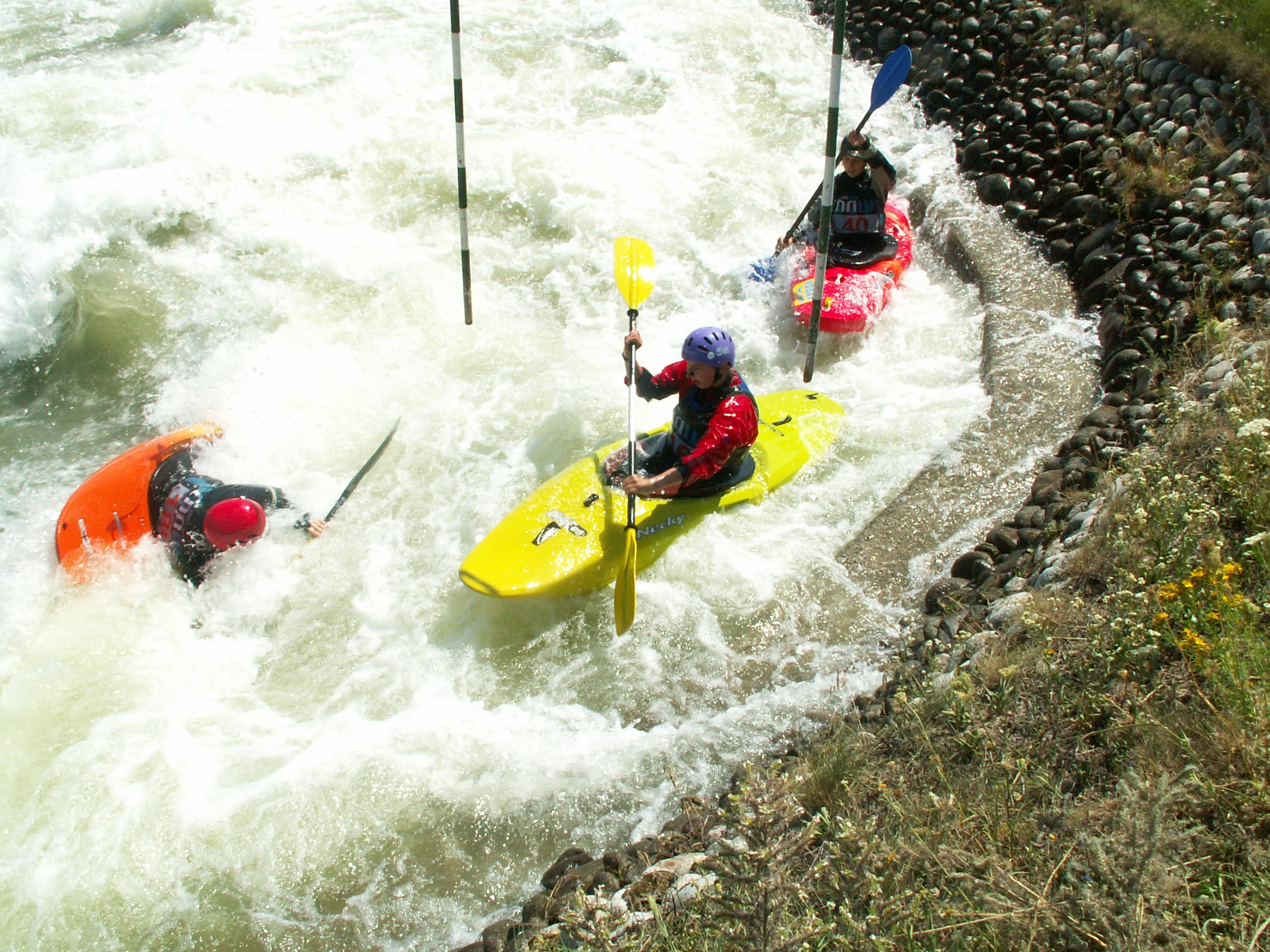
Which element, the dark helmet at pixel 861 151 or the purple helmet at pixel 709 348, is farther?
the dark helmet at pixel 861 151

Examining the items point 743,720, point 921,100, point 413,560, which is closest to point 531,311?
point 413,560

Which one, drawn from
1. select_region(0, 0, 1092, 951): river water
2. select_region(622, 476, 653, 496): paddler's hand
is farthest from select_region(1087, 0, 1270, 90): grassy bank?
select_region(622, 476, 653, 496): paddler's hand

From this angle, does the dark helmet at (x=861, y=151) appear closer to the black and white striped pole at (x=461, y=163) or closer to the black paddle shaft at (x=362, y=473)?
the black and white striped pole at (x=461, y=163)

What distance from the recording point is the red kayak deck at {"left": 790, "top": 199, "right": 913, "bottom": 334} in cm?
616

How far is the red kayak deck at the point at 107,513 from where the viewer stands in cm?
472

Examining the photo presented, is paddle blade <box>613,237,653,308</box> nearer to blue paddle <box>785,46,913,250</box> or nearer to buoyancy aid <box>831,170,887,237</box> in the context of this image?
buoyancy aid <box>831,170,887,237</box>

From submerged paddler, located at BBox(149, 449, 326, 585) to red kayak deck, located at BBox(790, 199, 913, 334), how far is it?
3478mm

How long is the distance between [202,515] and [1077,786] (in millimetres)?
4103

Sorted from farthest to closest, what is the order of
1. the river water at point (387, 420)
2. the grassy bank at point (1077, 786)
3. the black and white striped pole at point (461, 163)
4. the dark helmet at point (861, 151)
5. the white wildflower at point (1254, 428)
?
the dark helmet at point (861, 151) → the black and white striped pole at point (461, 163) → the river water at point (387, 420) → the white wildflower at point (1254, 428) → the grassy bank at point (1077, 786)

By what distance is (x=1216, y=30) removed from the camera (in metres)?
6.41

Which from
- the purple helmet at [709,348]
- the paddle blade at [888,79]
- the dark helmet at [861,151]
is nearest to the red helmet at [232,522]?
the purple helmet at [709,348]

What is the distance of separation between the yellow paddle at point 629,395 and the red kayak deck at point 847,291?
1170 millimetres

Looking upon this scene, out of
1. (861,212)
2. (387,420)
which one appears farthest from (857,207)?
(387,420)

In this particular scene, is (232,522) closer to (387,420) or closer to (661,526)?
(387,420)
